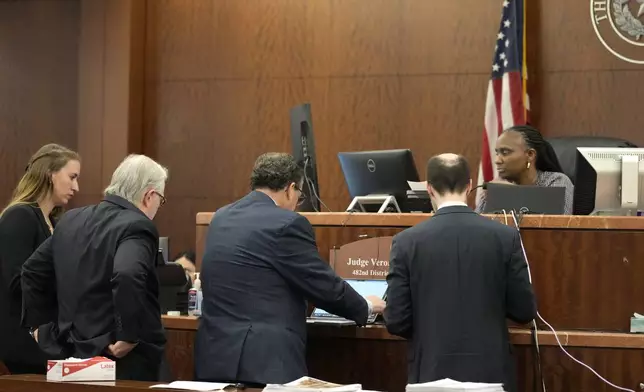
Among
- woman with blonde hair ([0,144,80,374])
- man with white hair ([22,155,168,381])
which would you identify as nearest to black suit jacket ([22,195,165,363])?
man with white hair ([22,155,168,381])

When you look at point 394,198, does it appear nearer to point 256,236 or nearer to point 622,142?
point 256,236

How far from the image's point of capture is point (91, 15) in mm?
7207

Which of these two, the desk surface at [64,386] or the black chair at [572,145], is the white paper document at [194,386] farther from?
the black chair at [572,145]

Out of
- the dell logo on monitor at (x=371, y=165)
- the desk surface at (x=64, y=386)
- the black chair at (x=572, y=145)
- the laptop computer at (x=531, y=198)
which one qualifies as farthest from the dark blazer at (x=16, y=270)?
the black chair at (x=572, y=145)

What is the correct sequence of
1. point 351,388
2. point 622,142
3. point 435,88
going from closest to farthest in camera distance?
point 351,388 < point 622,142 < point 435,88

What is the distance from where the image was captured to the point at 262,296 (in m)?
3.32

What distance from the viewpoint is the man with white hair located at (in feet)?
10.4

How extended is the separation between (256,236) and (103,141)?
4041 millimetres

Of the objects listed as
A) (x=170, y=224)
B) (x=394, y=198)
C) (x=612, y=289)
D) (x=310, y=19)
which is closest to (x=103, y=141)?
(x=170, y=224)

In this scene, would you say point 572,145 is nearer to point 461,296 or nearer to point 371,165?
point 371,165

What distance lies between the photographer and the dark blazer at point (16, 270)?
3758mm

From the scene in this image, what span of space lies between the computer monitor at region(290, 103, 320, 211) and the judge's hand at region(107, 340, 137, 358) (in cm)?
140

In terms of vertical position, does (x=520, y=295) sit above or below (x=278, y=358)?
above

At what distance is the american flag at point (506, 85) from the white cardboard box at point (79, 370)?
12.1ft
